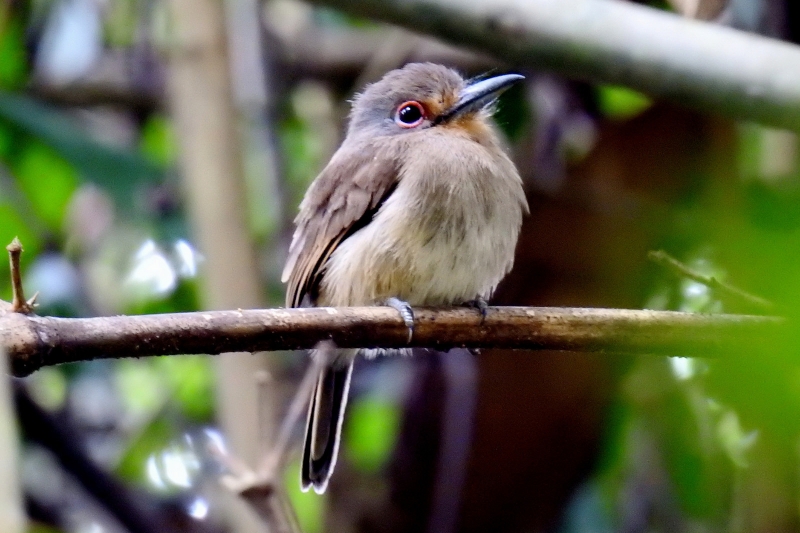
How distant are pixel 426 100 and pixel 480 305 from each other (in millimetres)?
902

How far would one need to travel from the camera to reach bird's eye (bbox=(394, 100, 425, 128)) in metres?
3.15

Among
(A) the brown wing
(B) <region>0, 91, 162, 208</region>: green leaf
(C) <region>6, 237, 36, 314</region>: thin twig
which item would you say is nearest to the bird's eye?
(A) the brown wing

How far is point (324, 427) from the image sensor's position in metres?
2.95

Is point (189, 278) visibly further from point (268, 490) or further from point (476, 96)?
point (268, 490)

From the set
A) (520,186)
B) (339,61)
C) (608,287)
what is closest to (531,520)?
(608,287)

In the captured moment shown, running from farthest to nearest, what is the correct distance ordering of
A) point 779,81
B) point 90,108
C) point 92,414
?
point 90,108 < point 92,414 < point 779,81

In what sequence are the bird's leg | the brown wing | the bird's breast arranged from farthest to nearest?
the brown wing → the bird's breast → the bird's leg

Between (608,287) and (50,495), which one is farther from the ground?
(608,287)

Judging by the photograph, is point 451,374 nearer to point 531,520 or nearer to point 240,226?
point 531,520

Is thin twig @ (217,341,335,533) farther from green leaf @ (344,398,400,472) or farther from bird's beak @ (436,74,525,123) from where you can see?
green leaf @ (344,398,400,472)

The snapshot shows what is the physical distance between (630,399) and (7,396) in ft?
9.30

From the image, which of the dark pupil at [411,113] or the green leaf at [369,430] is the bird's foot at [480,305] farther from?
the green leaf at [369,430]

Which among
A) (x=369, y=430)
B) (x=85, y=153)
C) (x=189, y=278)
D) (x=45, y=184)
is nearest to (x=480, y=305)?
(x=85, y=153)

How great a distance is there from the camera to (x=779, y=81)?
2.20 metres
